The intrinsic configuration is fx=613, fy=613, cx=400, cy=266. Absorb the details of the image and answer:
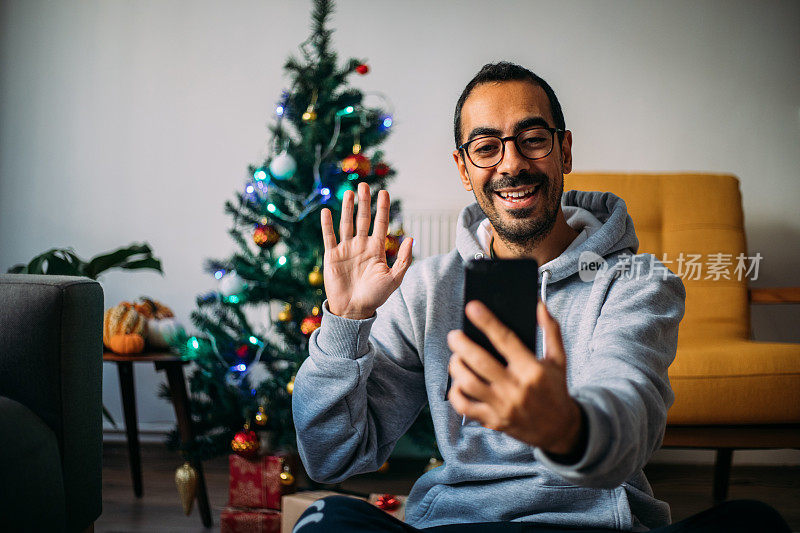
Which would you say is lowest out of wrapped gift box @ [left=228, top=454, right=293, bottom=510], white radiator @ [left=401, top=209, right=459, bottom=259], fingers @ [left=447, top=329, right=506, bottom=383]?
wrapped gift box @ [left=228, top=454, right=293, bottom=510]

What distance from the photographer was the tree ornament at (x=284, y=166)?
173 centimetres

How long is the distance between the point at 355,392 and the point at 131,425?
1478mm

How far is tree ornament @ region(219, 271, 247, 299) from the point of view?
1.78 metres

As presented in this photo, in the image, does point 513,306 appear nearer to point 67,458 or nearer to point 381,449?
point 381,449

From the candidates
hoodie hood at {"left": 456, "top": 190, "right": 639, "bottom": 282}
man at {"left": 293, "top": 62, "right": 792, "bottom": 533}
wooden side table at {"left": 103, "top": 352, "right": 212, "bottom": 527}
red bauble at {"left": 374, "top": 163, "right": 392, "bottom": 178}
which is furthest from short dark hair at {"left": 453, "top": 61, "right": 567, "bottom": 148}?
wooden side table at {"left": 103, "top": 352, "right": 212, "bottom": 527}

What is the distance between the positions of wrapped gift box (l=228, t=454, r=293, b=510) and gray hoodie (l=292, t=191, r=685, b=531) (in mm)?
786

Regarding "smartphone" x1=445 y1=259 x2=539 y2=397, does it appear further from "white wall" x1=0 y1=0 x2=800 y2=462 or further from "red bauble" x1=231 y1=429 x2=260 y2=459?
"white wall" x1=0 y1=0 x2=800 y2=462

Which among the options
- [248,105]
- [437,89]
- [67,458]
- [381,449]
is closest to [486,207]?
[381,449]

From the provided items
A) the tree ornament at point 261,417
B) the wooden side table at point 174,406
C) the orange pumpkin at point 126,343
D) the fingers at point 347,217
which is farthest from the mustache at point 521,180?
the orange pumpkin at point 126,343

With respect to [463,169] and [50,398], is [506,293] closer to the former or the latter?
[463,169]

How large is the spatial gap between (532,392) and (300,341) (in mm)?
1415

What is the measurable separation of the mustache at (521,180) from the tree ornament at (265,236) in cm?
95

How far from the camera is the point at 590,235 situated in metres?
1.03

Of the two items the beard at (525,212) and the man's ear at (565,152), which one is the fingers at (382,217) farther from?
the man's ear at (565,152)
